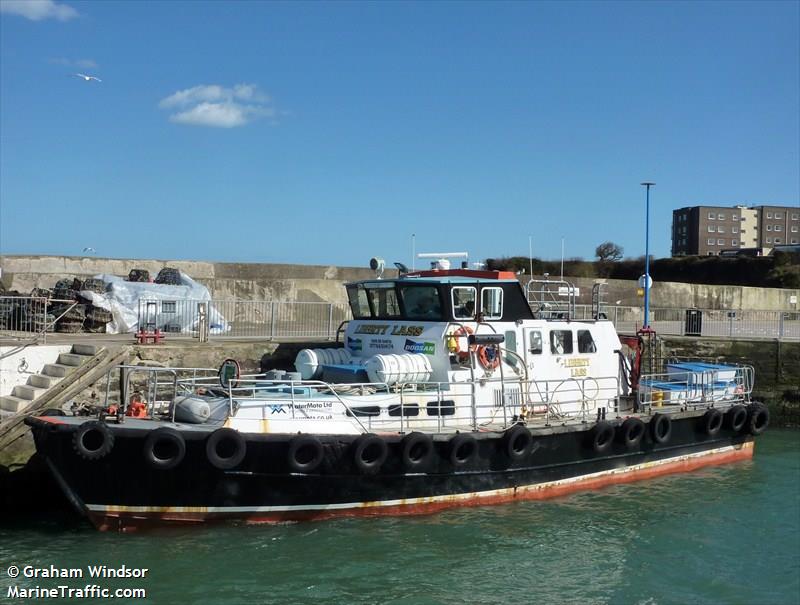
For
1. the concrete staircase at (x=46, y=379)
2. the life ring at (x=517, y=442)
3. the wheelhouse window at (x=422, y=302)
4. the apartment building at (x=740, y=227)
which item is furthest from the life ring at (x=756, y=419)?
the apartment building at (x=740, y=227)

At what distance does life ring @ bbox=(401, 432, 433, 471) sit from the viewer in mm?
9852

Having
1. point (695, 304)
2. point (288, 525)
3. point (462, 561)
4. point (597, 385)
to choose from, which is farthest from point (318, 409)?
point (695, 304)

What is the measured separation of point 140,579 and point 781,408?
1683cm

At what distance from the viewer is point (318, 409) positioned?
9859 millimetres

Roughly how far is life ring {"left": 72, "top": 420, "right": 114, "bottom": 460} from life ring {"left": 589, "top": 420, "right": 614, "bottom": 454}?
7.01m

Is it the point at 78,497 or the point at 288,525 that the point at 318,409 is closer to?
the point at 288,525

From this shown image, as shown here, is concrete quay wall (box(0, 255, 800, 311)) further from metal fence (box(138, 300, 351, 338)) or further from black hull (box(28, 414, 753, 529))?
black hull (box(28, 414, 753, 529))

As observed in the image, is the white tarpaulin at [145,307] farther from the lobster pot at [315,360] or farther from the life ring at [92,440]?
the life ring at [92,440]

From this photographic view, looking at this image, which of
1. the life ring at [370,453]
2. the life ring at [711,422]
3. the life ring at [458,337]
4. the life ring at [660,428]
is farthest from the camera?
→ the life ring at [711,422]

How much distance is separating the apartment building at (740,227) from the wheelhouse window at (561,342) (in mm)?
75130

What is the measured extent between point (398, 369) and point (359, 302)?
201cm

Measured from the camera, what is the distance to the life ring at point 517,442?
418 inches

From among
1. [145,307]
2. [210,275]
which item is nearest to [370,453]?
[145,307]

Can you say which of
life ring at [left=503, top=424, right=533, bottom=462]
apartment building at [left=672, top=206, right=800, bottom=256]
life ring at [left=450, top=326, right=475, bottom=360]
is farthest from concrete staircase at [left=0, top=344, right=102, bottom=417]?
apartment building at [left=672, top=206, right=800, bottom=256]
